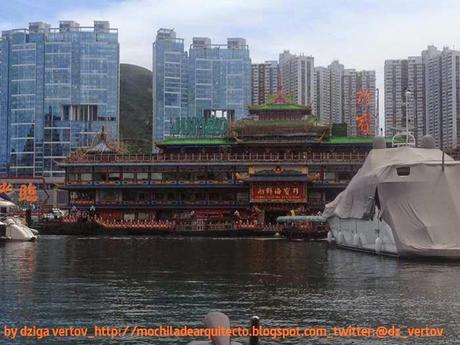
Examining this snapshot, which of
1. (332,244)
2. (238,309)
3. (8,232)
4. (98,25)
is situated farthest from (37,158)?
(238,309)

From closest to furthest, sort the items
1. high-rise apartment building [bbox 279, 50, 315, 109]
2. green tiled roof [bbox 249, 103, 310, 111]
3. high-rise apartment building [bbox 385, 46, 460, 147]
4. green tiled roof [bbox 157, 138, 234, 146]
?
1. green tiled roof [bbox 157, 138, 234, 146]
2. green tiled roof [bbox 249, 103, 310, 111]
3. high-rise apartment building [bbox 385, 46, 460, 147]
4. high-rise apartment building [bbox 279, 50, 315, 109]

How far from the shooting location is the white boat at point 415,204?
38938 millimetres

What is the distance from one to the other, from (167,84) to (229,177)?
6183 cm

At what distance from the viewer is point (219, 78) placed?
151750mm

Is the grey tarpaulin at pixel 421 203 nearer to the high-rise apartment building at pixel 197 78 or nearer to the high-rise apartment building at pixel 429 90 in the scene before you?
the high-rise apartment building at pixel 429 90

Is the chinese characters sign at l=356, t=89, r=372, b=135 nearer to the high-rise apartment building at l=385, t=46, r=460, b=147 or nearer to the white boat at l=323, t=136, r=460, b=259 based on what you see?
the high-rise apartment building at l=385, t=46, r=460, b=147

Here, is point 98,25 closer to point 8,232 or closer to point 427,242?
point 8,232

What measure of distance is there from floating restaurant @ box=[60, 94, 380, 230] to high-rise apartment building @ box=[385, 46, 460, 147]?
20.0 meters

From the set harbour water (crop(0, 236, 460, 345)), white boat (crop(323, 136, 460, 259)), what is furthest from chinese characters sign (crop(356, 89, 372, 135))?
harbour water (crop(0, 236, 460, 345))

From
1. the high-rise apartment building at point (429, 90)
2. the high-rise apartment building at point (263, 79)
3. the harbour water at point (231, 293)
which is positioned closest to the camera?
the harbour water at point (231, 293)

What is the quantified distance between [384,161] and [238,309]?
27903mm

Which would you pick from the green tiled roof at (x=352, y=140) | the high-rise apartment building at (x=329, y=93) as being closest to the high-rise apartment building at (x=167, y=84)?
the high-rise apartment building at (x=329, y=93)

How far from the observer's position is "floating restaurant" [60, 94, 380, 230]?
85062 mm

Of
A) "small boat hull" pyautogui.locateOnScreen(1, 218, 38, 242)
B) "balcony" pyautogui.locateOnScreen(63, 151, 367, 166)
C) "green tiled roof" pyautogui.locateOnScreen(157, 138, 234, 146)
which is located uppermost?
"green tiled roof" pyautogui.locateOnScreen(157, 138, 234, 146)
